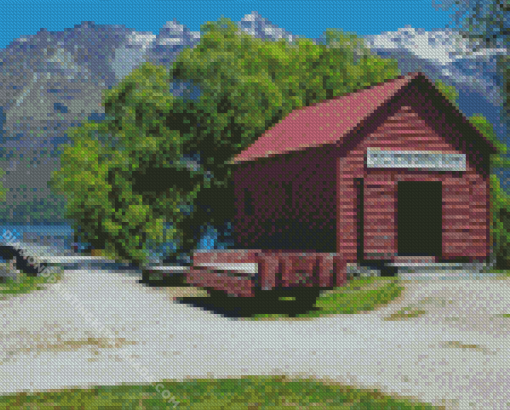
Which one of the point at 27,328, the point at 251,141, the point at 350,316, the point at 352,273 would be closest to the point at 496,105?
the point at 251,141

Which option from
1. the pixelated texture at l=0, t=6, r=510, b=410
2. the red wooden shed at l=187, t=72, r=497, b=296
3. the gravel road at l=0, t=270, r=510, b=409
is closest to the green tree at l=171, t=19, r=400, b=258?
the pixelated texture at l=0, t=6, r=510, b=410

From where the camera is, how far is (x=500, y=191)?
39406 millimetres

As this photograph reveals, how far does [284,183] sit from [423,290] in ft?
28.3

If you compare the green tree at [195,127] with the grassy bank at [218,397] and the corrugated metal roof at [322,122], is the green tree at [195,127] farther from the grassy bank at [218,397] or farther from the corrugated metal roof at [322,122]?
the grassy bank at [218,397]

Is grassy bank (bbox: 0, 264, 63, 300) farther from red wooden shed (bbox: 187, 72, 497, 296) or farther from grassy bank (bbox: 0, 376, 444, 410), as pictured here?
grassy bank (bbox: 0, 376, 444, 410)

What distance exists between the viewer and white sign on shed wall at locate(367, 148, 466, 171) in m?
22.3

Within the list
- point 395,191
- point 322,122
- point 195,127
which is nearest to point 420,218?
point 395,191

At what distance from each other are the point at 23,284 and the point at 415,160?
44.7ft

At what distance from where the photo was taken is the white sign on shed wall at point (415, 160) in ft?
73.1

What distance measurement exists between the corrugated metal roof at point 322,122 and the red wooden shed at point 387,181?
0.08 metres

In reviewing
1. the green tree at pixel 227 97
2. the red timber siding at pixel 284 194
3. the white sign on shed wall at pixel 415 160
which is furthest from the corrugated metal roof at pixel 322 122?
the green tree at pixel 227 97

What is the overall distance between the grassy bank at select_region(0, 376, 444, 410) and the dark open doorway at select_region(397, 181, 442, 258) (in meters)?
15.7

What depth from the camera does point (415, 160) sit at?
2277cm

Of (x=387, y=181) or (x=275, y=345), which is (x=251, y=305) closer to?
(x=387, y=181)
